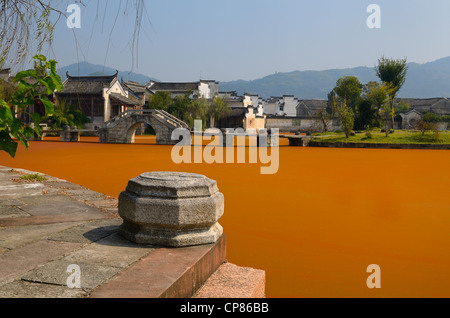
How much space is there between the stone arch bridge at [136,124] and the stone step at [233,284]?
82.2 feet

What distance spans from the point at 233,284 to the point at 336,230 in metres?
3.28

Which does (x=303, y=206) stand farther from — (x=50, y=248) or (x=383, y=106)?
(x=383, y=106)

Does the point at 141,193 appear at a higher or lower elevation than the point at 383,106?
lower

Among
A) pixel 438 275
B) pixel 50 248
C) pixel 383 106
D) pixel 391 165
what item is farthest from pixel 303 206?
pixel 383 106

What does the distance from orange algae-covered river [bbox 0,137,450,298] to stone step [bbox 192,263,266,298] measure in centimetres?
56

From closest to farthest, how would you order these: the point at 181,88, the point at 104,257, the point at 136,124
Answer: the point at 104,257 → the point at 136,124 → the point at 181,88

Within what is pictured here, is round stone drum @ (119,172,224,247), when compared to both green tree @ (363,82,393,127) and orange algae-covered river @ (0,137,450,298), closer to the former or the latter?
orange algae-covered river @ (0,137,450,298)

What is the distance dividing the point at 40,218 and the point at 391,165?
14.5 metres

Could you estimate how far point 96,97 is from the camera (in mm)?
41500

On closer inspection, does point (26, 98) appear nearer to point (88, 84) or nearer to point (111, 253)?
point (111, 253)

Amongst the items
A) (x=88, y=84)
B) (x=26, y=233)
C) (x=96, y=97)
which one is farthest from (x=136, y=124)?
(x=26, y=233)

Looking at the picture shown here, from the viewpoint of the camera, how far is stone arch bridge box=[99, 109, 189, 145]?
93.3 feet

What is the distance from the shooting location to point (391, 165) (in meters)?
15.9

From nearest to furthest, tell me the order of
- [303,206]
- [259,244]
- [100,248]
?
[100,248] → [259,244] → [303,206]
